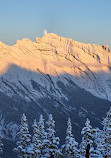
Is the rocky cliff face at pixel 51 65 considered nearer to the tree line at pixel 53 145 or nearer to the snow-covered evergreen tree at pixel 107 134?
the tree line at pixel 53 145

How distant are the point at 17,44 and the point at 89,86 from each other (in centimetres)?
4450

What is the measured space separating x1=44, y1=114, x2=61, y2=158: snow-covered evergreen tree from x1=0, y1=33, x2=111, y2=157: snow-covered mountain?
2466 inches

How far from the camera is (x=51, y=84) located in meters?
162

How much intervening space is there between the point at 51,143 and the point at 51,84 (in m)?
121

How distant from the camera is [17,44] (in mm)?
179625

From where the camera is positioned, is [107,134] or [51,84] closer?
[107,134]

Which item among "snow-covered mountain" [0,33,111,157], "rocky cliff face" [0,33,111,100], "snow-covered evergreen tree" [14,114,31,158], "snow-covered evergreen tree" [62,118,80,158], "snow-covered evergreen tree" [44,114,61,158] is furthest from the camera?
"rocky cliff face" [0,33,111,100]

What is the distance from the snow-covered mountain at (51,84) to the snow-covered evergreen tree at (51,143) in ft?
205

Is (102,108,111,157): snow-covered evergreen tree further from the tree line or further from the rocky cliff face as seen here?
the rocky cliff face

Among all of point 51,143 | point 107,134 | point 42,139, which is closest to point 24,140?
point 42,139

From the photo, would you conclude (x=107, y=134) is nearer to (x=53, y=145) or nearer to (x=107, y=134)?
(x=107, y=134)

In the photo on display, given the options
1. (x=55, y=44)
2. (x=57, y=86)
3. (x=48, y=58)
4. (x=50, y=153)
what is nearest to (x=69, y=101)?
(x=57, y=86)

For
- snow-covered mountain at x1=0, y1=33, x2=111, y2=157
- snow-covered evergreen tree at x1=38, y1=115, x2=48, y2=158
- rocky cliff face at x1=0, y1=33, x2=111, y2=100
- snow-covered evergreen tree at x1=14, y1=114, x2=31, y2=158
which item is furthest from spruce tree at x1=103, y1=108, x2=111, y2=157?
rocky cliff face at x1=0, y1=33, x2=111, y2=100

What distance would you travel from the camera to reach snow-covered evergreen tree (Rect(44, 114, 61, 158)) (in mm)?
41625
